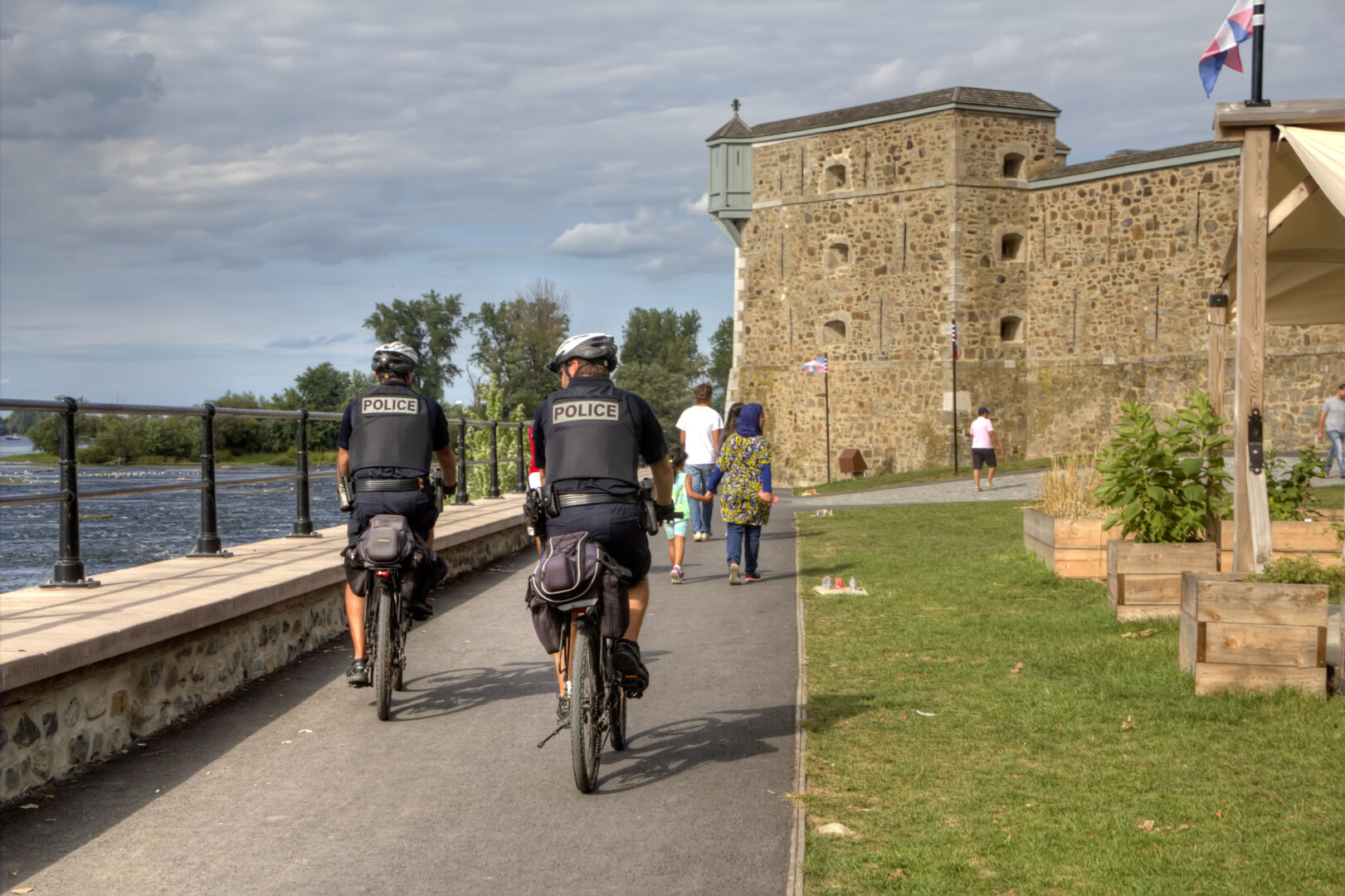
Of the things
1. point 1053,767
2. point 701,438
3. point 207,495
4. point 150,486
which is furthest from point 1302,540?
point 150,486

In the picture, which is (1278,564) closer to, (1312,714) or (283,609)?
(1312,714)

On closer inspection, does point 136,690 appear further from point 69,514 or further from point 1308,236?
point 1308,236

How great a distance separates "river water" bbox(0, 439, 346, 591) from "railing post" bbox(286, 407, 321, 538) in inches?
8.4

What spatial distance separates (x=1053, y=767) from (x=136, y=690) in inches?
154

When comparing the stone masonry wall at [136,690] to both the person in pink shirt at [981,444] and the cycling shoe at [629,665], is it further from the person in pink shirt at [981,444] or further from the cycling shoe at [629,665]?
the person in pink shirt at [981,444]

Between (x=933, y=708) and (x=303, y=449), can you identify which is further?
(x=303, y=449)

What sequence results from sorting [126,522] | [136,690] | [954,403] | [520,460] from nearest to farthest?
[136,690] < [520,460] < [126,522] < [954,403]

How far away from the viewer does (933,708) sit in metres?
6.44

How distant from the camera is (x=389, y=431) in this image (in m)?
6.60

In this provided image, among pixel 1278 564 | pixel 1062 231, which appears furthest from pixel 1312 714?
pixel 1062 231

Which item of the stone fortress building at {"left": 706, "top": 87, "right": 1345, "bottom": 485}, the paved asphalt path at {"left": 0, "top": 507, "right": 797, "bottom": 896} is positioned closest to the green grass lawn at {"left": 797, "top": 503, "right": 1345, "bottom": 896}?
the paved asphalt path at {"left": 0, "top": 507, "right": 797, "bottom": 896}

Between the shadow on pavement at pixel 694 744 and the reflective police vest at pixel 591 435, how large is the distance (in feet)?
3.94

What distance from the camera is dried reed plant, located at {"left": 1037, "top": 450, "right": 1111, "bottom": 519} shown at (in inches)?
450

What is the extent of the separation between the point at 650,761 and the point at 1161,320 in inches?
1345
